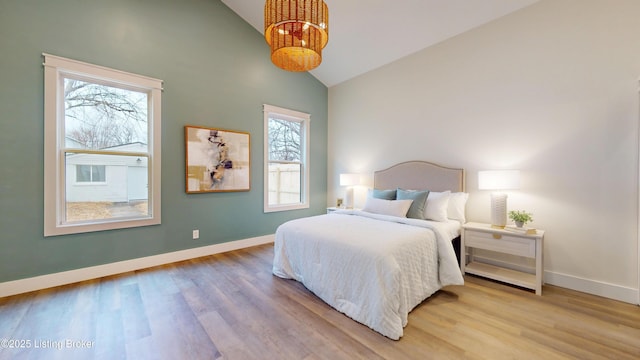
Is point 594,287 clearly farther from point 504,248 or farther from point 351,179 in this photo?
point 351,179

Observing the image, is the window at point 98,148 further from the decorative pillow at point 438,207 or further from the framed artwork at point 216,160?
the decorative pillow at point 438,207

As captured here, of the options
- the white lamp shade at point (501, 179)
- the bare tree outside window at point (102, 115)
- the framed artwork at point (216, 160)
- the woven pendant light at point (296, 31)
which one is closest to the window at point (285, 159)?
the framed artwork at point (216, 160)

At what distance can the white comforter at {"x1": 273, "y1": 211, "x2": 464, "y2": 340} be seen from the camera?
6.01 ft

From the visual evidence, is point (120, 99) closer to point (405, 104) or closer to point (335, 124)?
point (335, 124)

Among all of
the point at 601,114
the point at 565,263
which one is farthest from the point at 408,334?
the point at 601,114

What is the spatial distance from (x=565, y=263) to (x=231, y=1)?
5.37m

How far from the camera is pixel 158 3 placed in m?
3.19

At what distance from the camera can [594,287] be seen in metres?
2.40

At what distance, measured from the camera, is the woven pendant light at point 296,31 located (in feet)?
6.29

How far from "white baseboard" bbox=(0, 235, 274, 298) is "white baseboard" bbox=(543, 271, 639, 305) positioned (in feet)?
12.8

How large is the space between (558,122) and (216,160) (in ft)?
13.7

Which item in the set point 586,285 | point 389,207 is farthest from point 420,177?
point 586,285

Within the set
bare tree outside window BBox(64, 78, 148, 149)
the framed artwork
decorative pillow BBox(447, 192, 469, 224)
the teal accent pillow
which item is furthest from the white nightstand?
bare tree outside window BBox(64, 78, 148, 149)

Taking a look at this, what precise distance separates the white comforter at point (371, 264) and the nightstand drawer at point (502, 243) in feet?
2.08
